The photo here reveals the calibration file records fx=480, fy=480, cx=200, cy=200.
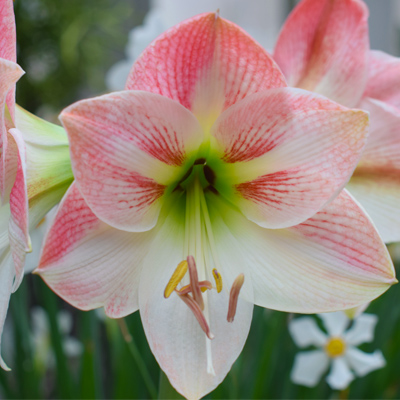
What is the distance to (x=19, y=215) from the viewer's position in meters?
0.30

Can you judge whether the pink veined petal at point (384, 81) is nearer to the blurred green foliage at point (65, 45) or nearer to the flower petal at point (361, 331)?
the flower petal at point (361, 331)

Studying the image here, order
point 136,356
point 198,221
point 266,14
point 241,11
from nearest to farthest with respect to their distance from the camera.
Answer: point 198,221, point 136,356, point 241,11, point 266,14

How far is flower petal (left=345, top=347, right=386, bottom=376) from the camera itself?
2.26ft

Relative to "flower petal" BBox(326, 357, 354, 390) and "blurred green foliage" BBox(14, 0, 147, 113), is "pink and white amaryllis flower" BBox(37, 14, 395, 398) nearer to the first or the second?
"flower petal" BBox(326, 357, 354, 390)

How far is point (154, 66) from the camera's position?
0.34 m

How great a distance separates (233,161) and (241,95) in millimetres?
69

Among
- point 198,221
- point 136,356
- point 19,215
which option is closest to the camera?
point 19,215

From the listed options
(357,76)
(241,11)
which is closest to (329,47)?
(357,76)

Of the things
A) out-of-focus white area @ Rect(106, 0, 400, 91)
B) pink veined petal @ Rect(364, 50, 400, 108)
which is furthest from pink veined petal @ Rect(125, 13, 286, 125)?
out-of-focus white area @ Rect(106, 0, 400, 91)

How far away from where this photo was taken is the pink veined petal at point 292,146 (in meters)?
0.33

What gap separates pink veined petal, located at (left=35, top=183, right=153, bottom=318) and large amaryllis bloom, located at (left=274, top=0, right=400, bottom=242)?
8.8 inches

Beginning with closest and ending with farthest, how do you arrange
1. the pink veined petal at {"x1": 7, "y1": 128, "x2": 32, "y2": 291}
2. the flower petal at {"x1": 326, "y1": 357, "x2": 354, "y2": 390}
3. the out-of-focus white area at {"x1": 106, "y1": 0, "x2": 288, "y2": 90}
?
the pink veined petal at {"x1": 7, "y1": 128, "x2": 32, "y2": 291} → the flower petal at {"x1": 326, "y1": 357, "x2": 354, "y2": 390} → the out-of-focus white area at {"x1": 106, "y1": 0, "x2": 288, "y2": 90}

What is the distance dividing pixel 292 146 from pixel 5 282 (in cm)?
23

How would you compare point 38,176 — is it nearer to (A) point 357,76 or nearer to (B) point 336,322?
(A) point 357,76
